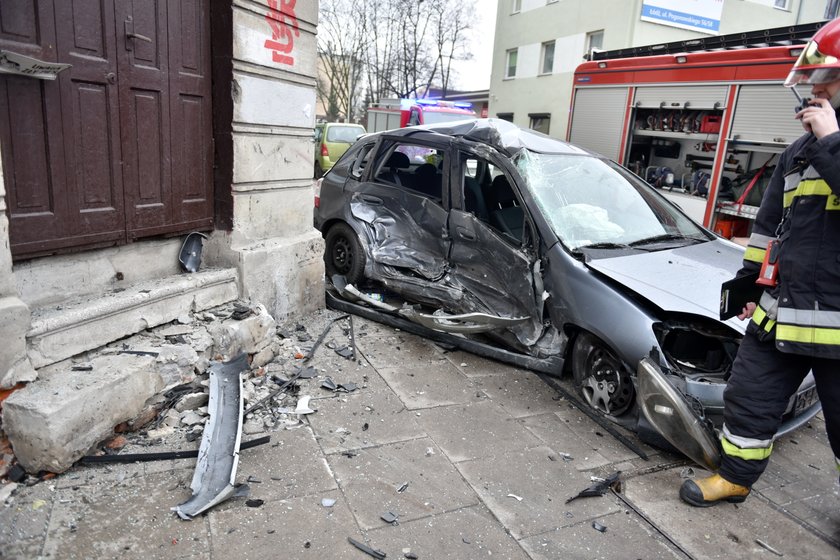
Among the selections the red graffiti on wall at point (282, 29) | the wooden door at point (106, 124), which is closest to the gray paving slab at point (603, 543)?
the wooden door at point (106, 124)

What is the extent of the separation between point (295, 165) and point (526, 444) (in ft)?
10.0

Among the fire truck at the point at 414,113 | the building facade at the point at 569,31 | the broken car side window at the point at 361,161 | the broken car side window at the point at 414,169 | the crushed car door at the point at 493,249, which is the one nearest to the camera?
the crushed car door at the point at 493,249

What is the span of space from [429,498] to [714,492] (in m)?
1.51

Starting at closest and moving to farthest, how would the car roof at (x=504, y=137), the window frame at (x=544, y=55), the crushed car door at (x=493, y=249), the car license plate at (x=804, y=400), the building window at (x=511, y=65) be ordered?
the car license plate at (x=804, y=400) < the crushed car door at (x=493, y=249) < the car roof at (x=504, y=137) < the window frame at (x=544, y=55) < the building window at (x=511, y=65)

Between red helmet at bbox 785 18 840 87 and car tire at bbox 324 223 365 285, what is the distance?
3.80m

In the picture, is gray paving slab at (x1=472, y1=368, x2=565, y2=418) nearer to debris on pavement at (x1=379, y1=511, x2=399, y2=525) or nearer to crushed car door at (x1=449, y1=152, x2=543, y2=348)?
crushed car door at (x1=449, y1=152, x2=543, y2=348)

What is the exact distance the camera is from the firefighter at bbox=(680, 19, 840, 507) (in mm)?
2598

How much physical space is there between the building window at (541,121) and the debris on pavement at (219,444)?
22.4 m

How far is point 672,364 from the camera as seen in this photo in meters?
3.54

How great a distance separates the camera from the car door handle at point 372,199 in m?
5.76

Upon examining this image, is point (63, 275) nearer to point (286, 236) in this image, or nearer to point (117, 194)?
point (117, 194)

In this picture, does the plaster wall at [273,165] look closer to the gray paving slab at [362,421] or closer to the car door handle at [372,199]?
the car door handle at [372,199]

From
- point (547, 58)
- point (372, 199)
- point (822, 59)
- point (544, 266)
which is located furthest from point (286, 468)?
point (547, 58)

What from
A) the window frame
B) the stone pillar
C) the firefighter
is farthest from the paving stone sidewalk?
the window frame
